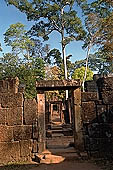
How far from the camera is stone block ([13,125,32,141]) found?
7.18m

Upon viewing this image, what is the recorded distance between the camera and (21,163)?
6793 millimetres

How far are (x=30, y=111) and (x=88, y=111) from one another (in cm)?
207

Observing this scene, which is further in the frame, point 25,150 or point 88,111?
point 88,111

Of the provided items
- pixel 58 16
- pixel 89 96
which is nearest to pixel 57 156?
pixel 89 96

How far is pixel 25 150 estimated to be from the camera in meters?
7.10

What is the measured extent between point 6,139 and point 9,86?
71.8 inches

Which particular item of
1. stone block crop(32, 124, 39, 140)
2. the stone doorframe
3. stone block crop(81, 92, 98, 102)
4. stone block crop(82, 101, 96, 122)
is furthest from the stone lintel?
stone block crop(32, 124, 39, 140)

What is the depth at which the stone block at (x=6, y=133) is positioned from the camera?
7.14 m

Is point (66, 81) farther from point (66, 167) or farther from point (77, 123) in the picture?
point (66, 167)

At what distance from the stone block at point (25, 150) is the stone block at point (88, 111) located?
2138 mm

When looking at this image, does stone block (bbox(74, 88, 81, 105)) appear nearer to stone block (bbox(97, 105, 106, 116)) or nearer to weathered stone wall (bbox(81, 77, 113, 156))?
weathered stone wall (bbox(81, 77, 113, 156))

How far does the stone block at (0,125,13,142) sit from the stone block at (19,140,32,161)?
1.37 feet

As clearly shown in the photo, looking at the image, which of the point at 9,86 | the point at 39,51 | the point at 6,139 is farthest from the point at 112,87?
the point at 39,51

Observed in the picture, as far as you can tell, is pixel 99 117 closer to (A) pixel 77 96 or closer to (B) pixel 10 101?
(A) pixel 77 96
